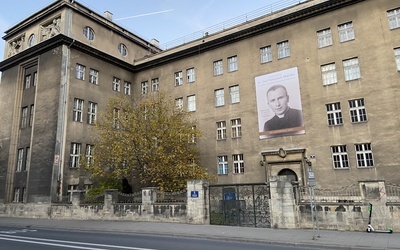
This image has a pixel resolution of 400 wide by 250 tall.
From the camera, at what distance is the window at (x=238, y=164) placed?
2586cm

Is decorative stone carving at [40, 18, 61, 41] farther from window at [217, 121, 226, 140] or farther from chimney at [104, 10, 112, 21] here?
window at [217, 121, 226, 140]

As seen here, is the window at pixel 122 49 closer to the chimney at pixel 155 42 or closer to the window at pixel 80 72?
the chimney at pixel 155 42

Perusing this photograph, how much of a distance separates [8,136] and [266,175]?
88.0ft

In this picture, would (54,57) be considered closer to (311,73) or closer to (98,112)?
(98,112)

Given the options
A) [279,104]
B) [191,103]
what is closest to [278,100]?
[279,104]

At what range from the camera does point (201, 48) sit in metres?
30.0

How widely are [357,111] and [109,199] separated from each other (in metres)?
19.4

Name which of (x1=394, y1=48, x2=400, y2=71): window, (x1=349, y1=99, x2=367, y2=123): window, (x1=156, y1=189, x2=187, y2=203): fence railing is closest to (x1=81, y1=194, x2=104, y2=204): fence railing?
(x1=156, y1=189, x2=187, y2=203): fence railing

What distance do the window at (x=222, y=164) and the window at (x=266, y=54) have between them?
31.3 feet

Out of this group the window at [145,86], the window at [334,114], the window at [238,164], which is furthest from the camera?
the window at [145,86]

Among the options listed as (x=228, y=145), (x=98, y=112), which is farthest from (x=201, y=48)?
(x=98, y=112)

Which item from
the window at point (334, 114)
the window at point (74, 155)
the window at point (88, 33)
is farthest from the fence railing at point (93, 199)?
the window at point (334, 114)

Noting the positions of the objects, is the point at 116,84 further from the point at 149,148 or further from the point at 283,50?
the point at 283,50

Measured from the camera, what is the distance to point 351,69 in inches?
891
